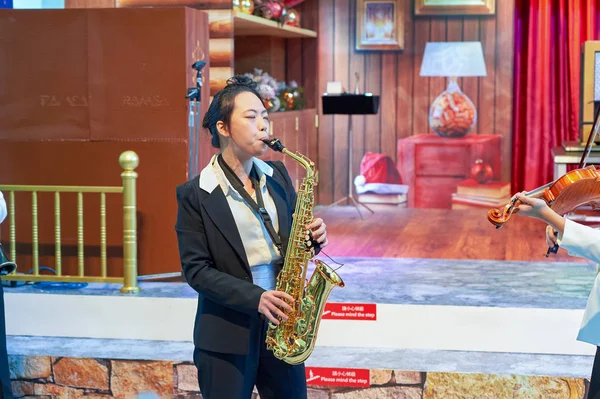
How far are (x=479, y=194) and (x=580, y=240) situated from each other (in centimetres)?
631

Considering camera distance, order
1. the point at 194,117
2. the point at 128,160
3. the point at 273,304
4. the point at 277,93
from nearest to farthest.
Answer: the point at 273,304 → the point at 128,160 → the point at 194,117 → the point at 277,93

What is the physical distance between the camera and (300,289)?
261cm

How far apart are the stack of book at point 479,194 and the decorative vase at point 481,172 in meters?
0.04

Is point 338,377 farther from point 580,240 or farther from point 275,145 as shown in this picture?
point 580,240

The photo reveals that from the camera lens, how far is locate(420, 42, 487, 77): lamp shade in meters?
8.05

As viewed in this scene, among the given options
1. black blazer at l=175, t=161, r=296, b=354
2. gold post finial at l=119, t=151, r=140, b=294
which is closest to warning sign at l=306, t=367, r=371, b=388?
gold post finial at l=119, t=151, r=140, b=294

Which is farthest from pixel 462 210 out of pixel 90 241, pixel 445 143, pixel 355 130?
pixel 90 241

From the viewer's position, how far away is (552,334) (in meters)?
4.32

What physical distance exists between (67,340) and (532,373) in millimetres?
2218

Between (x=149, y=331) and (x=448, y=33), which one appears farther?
(x=448, y=33)

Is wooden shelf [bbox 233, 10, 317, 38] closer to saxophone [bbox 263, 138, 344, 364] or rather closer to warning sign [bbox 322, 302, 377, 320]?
warning sign [bbox 322, 302, 377, 320]

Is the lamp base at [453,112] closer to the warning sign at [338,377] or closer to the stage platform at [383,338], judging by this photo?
the stage platform at [383,338]

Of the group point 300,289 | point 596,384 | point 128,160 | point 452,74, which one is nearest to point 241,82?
point 300,289

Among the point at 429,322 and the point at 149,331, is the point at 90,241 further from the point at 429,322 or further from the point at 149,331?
the point at 429,322
